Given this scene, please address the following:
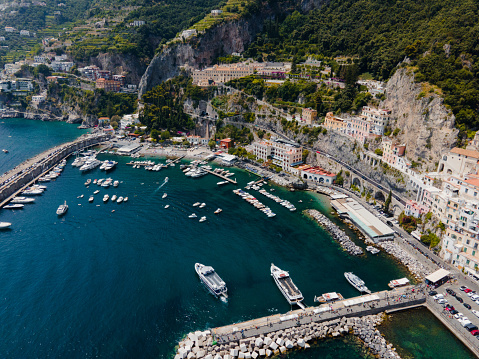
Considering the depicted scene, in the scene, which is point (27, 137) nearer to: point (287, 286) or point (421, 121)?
point (287, 286)

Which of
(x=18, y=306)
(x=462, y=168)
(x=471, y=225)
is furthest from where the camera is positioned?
(x=462, y=168)

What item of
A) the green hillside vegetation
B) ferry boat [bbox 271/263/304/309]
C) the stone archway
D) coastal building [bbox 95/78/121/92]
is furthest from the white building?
ferry boat [bbox 271/263/304/309]

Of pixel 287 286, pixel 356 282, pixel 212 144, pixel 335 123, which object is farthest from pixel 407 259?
pixel 212 144

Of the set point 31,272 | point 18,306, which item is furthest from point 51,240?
point 18,306

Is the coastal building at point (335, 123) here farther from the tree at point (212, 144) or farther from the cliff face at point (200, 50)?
the cliff face at point (200, 50)

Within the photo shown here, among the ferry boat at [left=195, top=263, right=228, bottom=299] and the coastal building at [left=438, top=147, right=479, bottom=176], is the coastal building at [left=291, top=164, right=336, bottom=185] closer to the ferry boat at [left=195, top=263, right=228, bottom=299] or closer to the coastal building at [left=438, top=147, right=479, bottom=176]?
the coastal building at [left=438, top=147, right=479, bottom=176]

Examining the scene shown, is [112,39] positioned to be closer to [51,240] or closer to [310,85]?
[310,85]

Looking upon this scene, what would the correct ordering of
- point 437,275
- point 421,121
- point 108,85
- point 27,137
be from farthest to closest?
1. point 108,85
2. point 27,137
3. point 421,121
4. point 437,275
